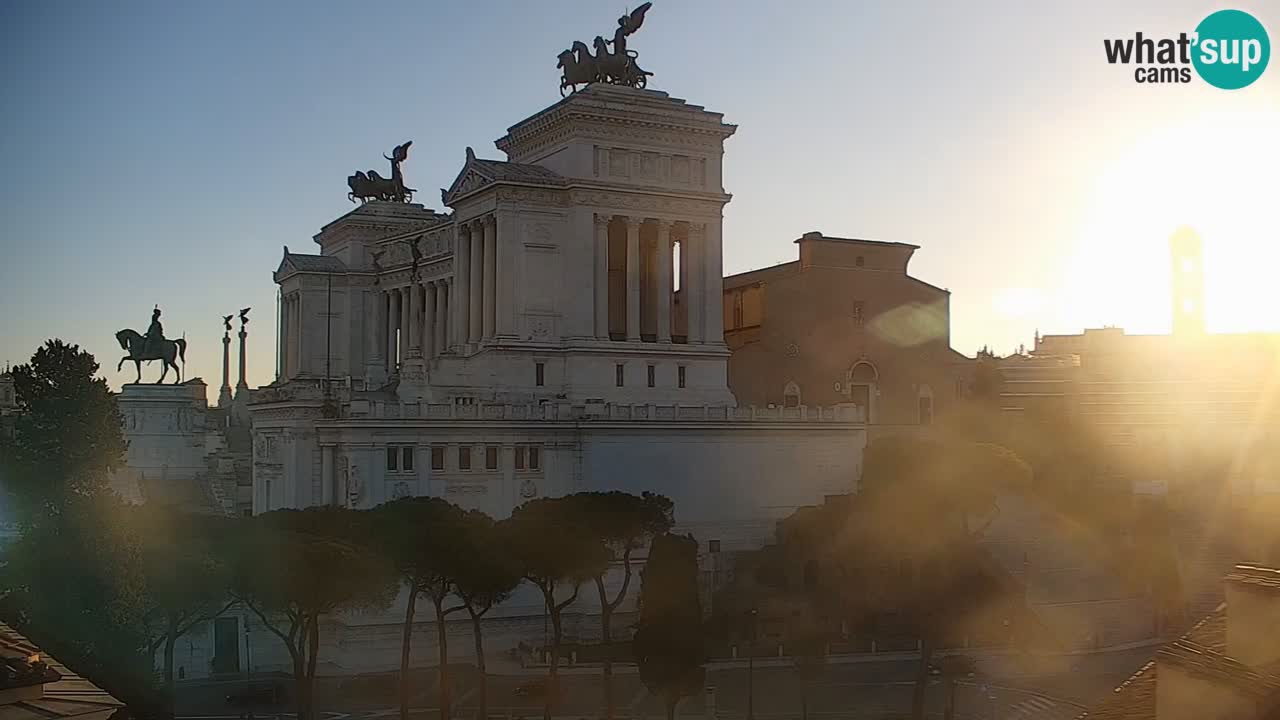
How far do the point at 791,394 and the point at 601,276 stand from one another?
1162cm

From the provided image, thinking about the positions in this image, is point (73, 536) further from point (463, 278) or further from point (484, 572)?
point (463, 278)

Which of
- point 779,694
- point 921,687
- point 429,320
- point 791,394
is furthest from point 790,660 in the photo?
point 429,320

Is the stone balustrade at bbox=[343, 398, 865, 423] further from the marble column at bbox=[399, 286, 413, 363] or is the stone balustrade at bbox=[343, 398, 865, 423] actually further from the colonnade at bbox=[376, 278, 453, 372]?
the marble column at bbox=[399, 286, 413, 363]

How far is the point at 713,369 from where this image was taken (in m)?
60.5

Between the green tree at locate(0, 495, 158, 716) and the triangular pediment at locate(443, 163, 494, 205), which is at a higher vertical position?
the triangular pediment at locate(443, 163, 494, 205)

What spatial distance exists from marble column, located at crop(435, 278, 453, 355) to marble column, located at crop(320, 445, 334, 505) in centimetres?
2193

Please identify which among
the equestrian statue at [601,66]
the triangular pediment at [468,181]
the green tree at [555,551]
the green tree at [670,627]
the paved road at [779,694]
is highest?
the equestrian statue at [601,66]

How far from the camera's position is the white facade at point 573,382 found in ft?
158

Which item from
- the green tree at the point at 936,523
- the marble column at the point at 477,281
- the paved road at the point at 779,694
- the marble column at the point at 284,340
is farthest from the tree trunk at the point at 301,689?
the marble column at the point at 284,340

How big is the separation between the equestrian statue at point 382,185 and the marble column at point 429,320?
9788 millimetres

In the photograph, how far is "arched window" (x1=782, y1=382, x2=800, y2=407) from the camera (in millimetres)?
64438

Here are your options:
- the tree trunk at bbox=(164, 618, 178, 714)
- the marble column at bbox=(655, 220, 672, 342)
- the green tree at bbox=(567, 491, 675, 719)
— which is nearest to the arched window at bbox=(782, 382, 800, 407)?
the marble column at bbox=(655, 220, 672, 342)

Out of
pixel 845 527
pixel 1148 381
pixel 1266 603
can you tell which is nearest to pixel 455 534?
pixel 845 527

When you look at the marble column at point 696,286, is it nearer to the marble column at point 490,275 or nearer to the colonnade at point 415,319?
the marble column at point 490,275
